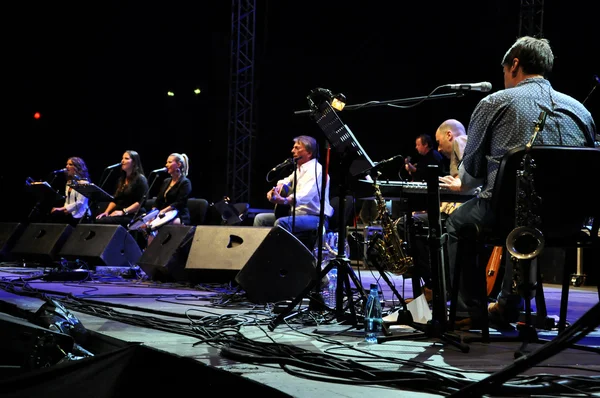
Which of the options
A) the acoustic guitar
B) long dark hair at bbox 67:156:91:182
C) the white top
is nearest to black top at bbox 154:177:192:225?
long dark hair at bbox 67:156:91:182

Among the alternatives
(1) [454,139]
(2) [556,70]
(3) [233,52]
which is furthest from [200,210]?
(2) [556,70]

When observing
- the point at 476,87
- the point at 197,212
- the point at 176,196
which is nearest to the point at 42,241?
the point at 176,196

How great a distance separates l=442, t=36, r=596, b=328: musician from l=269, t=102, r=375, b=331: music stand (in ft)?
1.61

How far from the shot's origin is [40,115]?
11133 millimetres

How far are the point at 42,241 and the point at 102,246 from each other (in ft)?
4.29

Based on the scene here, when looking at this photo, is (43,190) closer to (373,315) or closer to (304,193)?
(304,193)

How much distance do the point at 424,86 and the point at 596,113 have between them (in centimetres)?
276

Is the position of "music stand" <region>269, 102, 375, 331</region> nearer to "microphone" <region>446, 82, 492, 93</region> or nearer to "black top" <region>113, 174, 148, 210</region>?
"microphone" <region>446, 82, 492, 93</region>

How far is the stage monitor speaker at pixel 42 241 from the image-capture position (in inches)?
298

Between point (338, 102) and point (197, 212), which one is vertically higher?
point (338, 102)

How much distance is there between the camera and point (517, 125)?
2.85 metres

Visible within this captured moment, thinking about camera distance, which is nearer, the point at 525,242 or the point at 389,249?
the point at 525,242

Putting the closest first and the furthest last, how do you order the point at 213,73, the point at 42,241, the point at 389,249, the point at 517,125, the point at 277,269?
the point at 517,125 < the point at 389,249 < the point at 277,269 < the point at 42,241 < the point at 213,73

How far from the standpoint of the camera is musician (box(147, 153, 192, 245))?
741 cm
